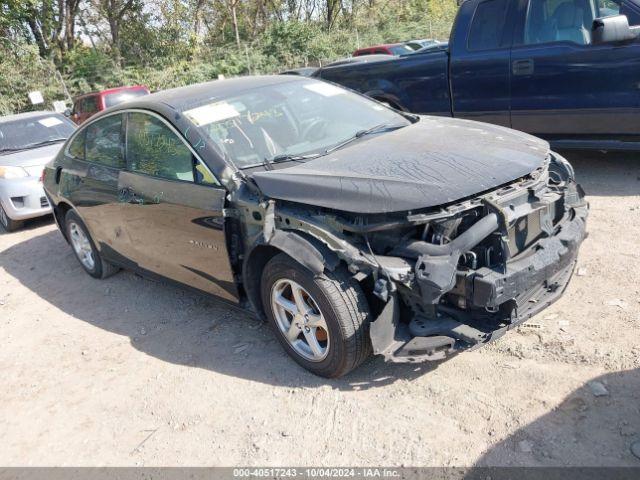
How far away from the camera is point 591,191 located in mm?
5625

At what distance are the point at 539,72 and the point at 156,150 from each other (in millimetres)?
3957

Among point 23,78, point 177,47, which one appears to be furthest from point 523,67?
point 177,47

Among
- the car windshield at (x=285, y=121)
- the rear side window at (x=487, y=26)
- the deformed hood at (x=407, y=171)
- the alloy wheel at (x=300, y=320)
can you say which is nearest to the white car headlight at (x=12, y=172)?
the car windshield at (x=285, y=121)

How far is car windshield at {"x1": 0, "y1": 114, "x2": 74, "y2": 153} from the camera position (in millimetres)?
8508

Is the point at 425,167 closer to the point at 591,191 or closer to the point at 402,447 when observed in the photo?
the point at 402,447

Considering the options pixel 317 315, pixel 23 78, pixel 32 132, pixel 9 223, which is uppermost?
pixel 23 78

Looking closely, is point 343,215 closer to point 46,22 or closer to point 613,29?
point 613,29

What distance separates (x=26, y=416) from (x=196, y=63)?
22570 mm

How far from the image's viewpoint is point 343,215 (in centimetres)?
305

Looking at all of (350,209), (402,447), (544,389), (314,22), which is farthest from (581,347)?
(314,22)

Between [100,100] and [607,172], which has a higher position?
[100,100]

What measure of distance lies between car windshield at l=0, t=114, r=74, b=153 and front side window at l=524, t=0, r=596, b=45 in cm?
688

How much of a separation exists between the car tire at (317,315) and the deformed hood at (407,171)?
0.40 meters

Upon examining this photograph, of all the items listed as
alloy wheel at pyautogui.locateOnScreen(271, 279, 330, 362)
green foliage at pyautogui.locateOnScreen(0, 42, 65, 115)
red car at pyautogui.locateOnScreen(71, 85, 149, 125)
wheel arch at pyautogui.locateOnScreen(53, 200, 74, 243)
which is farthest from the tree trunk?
alloy wheel at pyautogui.locateOnScreen(271, 279, 330, 362)
